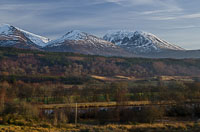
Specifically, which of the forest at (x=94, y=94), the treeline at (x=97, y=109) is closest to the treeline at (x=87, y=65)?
the forest at (x=94, y=94)

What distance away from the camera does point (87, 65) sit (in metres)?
135

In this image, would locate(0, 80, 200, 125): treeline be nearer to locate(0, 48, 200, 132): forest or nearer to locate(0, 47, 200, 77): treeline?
locate(0, 48, 200, 132): forest

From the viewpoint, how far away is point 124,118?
37.7 meters

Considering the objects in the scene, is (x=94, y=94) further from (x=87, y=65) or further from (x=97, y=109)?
(x=87, y=65)

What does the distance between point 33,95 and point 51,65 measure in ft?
221

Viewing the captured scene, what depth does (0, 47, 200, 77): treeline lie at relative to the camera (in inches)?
4761

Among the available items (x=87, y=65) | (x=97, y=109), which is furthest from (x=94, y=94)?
(x=87, y=65)

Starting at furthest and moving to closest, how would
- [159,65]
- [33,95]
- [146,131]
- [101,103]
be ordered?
[159,65] < [33,95] < [101,103] < [146,131]

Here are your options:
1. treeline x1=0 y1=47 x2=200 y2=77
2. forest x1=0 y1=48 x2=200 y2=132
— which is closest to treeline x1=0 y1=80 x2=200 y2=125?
forest x1=0 y1=48 x2=200 y2=132

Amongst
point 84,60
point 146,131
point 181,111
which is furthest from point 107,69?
point 146,131

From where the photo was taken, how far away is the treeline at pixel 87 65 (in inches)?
4761

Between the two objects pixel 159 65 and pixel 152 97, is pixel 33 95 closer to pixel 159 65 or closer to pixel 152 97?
pixel 152 97

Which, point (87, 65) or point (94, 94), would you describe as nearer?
point (94, 94)

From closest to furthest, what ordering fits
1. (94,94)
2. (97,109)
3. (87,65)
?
(97,109) < (94,94) < (87,65)
